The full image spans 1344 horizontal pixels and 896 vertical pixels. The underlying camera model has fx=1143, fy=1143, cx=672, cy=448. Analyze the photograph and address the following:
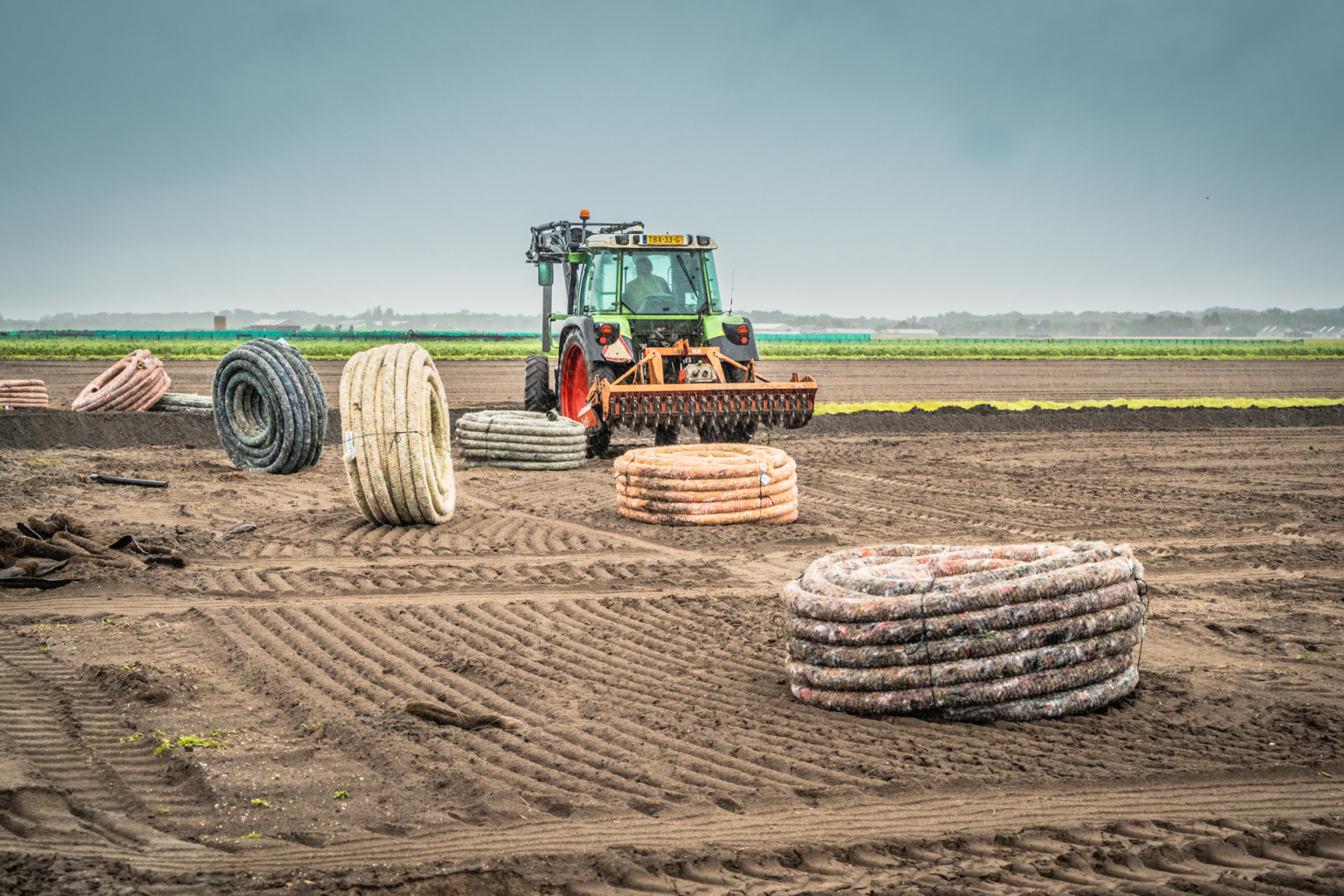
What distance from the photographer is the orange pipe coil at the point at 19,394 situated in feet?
59.9

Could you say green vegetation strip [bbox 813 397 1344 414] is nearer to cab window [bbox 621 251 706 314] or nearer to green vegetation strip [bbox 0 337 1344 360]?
cab window [bbox 621 251 706 314]

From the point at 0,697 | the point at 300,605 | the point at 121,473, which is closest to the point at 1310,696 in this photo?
the point at 300,605

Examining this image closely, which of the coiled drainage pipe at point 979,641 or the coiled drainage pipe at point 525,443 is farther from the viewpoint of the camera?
the coiled drainage pipe at point 525,443

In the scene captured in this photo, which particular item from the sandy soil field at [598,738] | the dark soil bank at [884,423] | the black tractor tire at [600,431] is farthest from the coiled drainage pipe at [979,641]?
the dark soil bank at [884,423]

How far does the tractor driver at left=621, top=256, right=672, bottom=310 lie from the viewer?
14492 millimetres

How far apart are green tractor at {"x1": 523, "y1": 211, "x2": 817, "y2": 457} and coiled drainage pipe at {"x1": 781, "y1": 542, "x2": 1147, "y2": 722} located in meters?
7.74

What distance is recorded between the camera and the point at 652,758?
4.68m

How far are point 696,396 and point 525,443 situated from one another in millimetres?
2101

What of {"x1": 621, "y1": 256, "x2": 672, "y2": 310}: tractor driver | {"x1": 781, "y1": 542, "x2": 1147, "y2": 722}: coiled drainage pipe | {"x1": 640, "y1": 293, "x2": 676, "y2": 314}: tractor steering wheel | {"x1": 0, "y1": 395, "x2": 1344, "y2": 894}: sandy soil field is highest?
{"x1": 621, "y1": 256, "x2": 672, "y2": 310}: tractor driver

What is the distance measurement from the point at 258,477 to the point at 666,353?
16.1 feet

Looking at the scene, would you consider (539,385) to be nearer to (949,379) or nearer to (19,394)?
(19,394)

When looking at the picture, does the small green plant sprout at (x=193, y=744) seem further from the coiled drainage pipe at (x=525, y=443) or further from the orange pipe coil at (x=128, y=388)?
the orange pipe coil at (x=128, y=388)

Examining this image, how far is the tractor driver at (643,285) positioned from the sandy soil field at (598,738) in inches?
215

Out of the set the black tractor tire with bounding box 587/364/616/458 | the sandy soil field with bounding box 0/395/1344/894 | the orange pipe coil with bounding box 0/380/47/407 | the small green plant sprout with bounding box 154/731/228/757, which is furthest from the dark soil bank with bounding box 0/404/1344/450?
the small green plant sprout with bounding box 154/731/228/757
